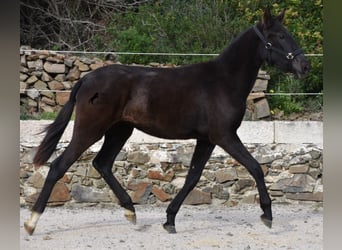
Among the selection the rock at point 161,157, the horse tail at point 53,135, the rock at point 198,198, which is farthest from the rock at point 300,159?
the horse tail at point 53,135

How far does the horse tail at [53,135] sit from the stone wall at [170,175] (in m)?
1.70

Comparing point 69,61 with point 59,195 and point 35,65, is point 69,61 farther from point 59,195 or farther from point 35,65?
point 59,195

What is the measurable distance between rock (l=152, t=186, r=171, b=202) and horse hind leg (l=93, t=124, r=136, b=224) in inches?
52.0

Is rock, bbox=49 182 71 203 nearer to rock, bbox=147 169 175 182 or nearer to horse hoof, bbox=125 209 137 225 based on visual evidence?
rock, bbox=147 169 175 182

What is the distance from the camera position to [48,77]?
22.1ft

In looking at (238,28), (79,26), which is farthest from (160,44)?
(79,26)

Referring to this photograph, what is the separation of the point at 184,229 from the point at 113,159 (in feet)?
2.84

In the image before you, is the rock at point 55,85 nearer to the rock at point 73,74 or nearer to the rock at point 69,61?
the rock at point 73,74

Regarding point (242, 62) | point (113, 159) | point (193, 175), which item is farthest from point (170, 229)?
point (242, 62)

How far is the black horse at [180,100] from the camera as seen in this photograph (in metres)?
4.13

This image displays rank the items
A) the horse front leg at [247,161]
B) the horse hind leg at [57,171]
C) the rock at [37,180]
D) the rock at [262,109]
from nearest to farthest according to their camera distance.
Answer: the horse front leg at [247,161], the horse hind leg at [57,171], the rock at [37,180], the rock at [262,109]
